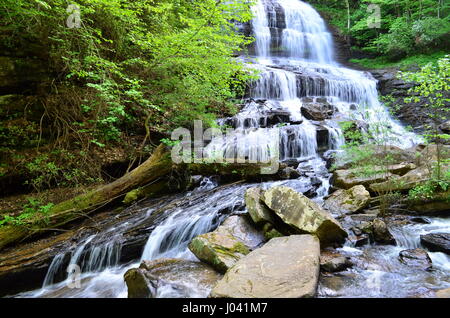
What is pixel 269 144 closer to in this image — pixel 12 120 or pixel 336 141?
pixel 336 141

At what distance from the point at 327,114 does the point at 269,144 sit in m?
4.06

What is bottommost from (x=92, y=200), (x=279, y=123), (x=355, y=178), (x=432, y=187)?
(x=355, y=178)

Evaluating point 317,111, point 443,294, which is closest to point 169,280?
point 443,294

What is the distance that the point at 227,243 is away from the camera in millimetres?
3500

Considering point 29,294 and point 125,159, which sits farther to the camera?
point 125,159

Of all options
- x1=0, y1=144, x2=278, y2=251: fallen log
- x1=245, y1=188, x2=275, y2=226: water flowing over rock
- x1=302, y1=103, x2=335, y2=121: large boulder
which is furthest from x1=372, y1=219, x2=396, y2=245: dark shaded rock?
x1=302, y1=103, x2=335, y2=121: large boulder

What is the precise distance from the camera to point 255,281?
251 centimetres

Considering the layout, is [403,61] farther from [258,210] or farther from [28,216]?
[28,216]

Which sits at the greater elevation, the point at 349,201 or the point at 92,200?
the point at 92,200

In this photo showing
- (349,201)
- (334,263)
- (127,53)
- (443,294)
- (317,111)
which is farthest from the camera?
(317,111)

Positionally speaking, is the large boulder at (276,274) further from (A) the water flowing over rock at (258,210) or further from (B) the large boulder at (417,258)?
(B) the large boulder at (417,258)

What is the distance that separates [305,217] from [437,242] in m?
1.95
